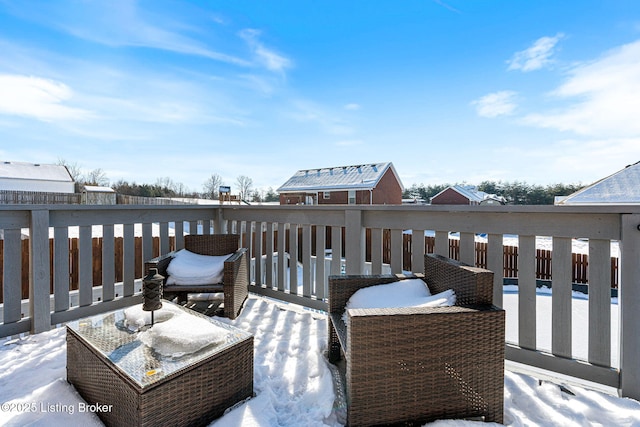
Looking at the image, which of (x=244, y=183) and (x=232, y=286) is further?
(x=244, y=183)

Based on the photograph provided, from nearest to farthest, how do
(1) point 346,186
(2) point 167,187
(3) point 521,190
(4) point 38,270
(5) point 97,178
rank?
(4) point 38,270 → (1) point 346,186 → (3) point 521,190 → (5) point 97,178 → (2) point 167,187

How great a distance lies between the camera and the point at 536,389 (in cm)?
171

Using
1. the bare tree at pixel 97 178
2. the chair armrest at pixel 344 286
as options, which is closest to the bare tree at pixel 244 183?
the bare tree at pixel 97 178

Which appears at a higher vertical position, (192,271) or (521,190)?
(521,190)

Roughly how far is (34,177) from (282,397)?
2666cm

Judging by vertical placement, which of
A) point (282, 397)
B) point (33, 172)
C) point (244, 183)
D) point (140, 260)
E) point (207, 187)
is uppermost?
point (33, 172)

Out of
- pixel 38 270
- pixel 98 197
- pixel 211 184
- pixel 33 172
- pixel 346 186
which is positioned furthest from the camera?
pixel 211 184

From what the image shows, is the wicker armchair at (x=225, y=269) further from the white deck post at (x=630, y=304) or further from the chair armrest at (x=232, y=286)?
the white deck post at (x=630, y=304)

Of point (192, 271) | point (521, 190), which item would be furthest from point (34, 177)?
point (521, 190)

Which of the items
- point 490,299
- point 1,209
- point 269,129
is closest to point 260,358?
point 490,299

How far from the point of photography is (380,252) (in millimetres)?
2520

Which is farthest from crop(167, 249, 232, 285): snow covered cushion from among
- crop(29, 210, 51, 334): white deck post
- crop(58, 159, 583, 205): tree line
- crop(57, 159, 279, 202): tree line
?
crop(57, 159, 279, 202): tree line

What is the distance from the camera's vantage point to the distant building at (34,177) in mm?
19094

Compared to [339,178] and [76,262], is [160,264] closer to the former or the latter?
[76,262]
